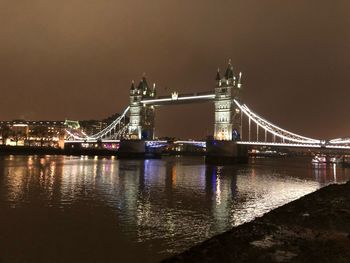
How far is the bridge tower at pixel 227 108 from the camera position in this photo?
6900cm

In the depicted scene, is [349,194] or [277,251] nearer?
[277,251]

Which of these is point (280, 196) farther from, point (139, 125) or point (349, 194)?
point (139, 125)

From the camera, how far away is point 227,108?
70.2 m

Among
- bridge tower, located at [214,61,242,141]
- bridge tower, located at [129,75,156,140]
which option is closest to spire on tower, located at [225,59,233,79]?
bridge tower, located at [214,61,242,141]

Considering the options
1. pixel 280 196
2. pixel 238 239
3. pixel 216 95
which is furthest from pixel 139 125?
pixel 238 239

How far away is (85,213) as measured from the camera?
53.6ft

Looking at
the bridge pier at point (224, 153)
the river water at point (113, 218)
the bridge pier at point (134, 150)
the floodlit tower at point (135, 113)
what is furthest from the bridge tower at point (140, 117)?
the river water at point (113, 218)

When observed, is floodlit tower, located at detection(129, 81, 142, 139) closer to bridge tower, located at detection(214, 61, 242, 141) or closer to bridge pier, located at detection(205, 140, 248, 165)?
bridge tower, located at detection(214, 61, 242, 141)

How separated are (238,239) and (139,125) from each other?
3174 inches

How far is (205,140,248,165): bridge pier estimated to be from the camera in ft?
209

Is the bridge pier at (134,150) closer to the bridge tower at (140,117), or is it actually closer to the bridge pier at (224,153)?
the bridge tower at (140,117)

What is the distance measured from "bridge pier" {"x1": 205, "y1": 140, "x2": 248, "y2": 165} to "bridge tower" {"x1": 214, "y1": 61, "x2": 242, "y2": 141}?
2500 mm

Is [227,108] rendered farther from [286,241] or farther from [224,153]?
[286,241]

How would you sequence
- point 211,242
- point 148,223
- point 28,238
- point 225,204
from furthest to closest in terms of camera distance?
point 225,204, point 148,223, point 28,238, point 211,242
